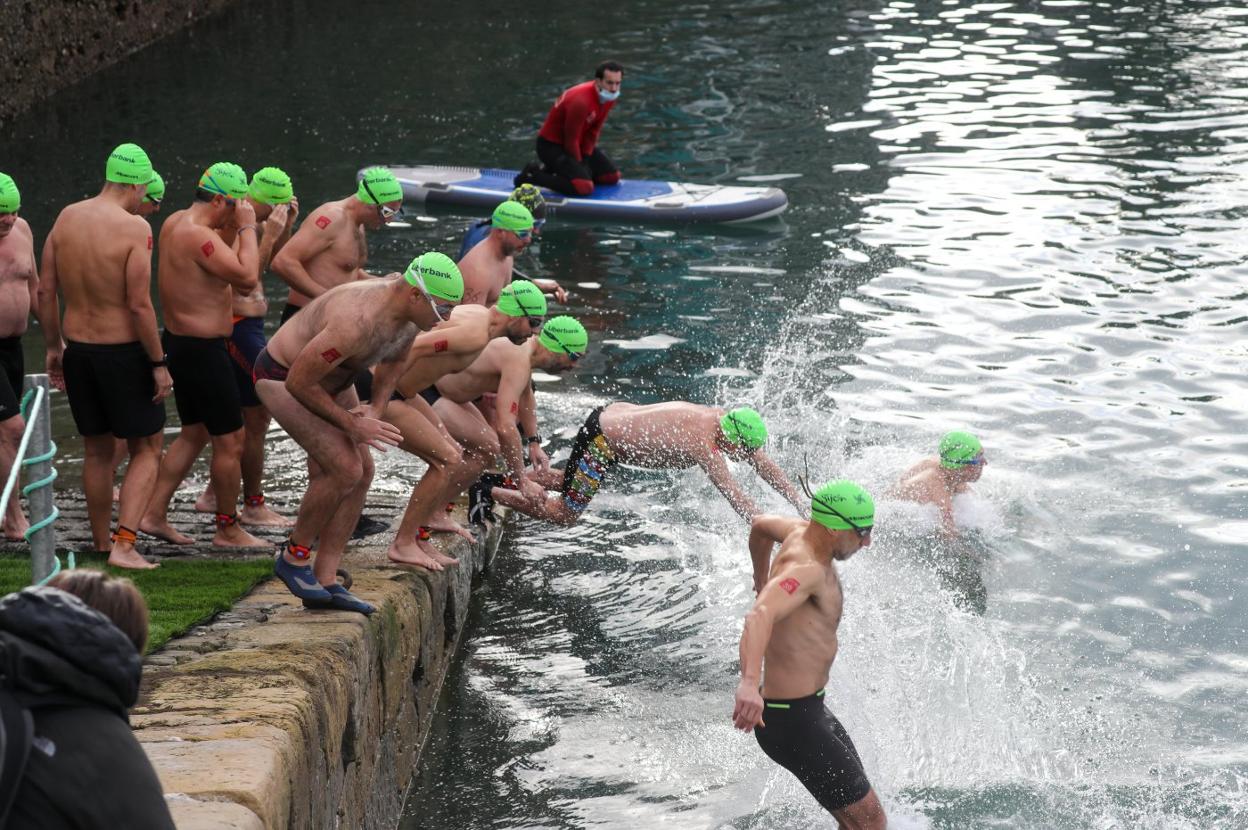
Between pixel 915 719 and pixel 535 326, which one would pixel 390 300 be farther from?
pixel 915 719

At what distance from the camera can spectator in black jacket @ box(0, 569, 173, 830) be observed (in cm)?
325

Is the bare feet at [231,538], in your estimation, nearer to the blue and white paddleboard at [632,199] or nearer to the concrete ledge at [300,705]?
the concrete ledge at [300,705]

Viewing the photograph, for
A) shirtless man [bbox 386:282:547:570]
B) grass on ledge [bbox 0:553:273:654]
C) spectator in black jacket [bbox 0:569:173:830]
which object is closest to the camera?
spectator in black jacket [bbox 0:569:173:830]

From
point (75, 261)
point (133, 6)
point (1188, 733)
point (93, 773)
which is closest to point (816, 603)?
point (1188, 733)

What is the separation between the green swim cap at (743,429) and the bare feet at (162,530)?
332 centimetres

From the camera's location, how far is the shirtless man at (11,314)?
7.75 m

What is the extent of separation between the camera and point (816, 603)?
21.0ft

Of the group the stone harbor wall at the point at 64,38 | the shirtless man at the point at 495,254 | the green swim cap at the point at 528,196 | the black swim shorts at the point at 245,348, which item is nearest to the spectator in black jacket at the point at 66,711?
the black swim shorts at the point at 245,348

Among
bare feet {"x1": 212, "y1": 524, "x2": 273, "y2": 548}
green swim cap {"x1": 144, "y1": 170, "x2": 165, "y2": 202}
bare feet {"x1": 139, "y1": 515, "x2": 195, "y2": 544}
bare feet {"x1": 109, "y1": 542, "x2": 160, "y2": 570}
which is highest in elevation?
green swim cap {"x1": 144, "y1": 170, "x2": 165, "y2": 202}

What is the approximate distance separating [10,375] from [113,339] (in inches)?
39.7

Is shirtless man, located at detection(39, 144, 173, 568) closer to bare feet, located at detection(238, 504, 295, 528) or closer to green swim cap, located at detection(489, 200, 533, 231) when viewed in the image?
bare feet, located at detection(238, 504, 295, 528)

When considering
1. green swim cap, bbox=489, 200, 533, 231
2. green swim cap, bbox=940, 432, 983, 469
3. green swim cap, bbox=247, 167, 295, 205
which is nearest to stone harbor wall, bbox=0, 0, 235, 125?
green swim cap, bbox=489, 200, 533, 231

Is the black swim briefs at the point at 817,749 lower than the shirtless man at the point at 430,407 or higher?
lower

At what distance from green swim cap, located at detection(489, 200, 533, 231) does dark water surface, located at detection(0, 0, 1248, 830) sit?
209cm
